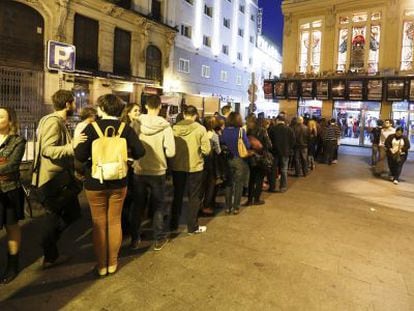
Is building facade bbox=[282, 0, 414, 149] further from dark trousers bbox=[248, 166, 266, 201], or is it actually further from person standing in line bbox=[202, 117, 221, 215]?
person standing in line bbox=[202, 117, 221, 215]

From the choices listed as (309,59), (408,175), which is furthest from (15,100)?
(309,59)

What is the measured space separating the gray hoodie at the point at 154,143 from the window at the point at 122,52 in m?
18.1

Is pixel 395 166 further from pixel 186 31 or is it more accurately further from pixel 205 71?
pixel 205 71

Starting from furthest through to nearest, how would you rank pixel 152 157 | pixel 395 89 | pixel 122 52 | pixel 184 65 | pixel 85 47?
1. pixel 184 65
2. pixel 122 52
3. pixel 395 89
4. pixel 85 47
5. pixel 152 157

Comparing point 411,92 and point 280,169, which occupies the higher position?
point 411,92

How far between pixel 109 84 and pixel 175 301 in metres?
17.6

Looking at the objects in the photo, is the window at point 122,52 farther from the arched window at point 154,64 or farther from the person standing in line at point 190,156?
the person standing in line at point 190,156

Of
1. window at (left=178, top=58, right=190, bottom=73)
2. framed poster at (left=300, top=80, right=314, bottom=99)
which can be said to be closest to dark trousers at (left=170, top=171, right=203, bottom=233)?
framed poster at (left=300, top=80, right=314, bottom=99)

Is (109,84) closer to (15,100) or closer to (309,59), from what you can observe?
(15,100)

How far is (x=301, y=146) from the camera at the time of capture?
10109 mm

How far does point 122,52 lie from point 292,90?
1141 cm

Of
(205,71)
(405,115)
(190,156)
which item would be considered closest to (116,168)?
(190,156)

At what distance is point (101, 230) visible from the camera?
11.7 ft

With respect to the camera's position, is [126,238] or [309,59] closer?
A: [126,238]
